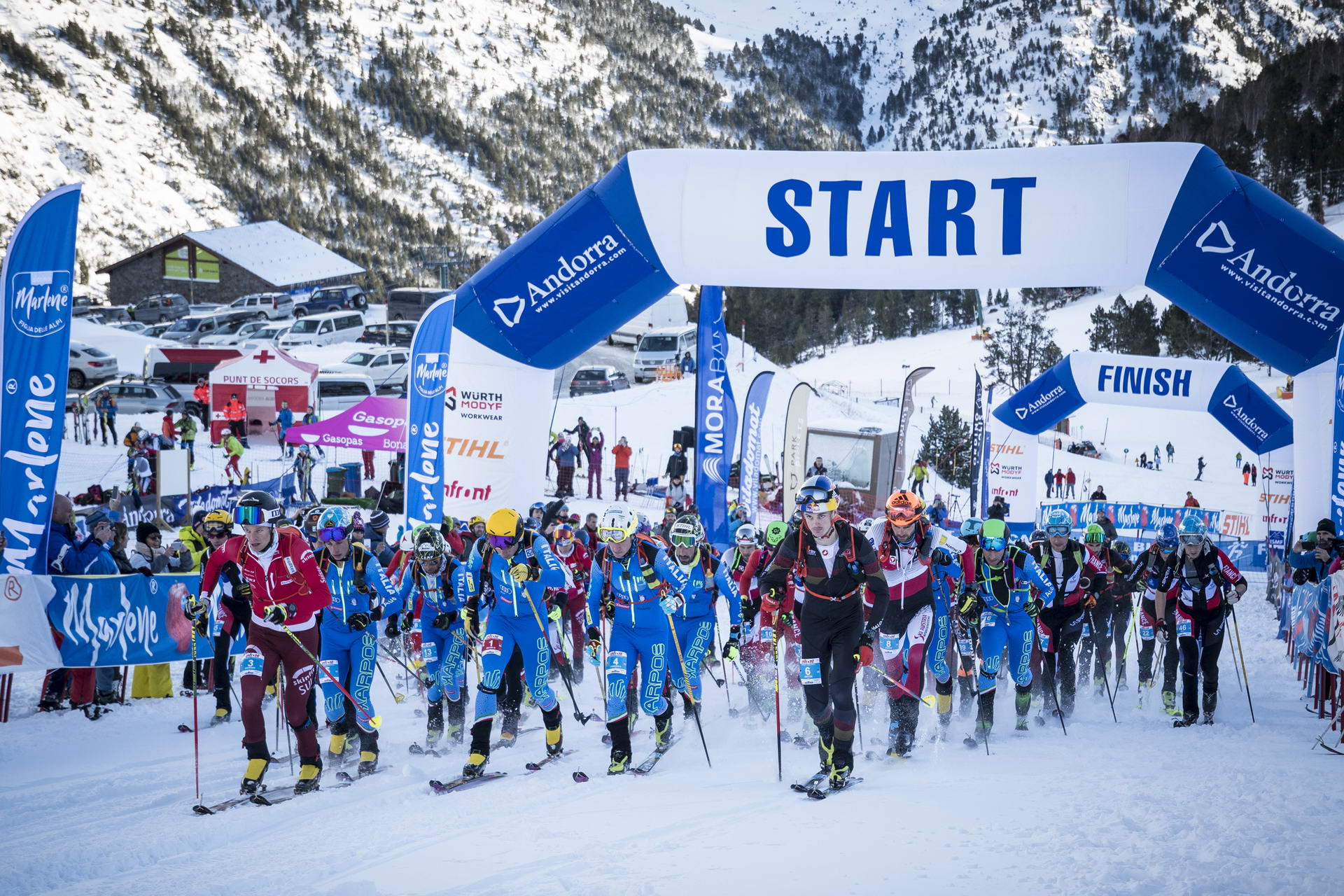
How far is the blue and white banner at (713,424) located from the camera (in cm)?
1427

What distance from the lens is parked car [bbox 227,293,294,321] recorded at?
49031 mm

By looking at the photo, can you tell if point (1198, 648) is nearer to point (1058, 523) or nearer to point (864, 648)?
point (1058, 523)

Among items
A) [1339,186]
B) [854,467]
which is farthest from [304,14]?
[854,467]

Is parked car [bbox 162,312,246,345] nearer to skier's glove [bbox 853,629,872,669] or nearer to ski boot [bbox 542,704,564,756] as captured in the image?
ski boot [bbox 542,704,564,756]

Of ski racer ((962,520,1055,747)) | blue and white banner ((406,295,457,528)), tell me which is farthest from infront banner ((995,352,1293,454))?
blue and white banner ((406,295,457,528))

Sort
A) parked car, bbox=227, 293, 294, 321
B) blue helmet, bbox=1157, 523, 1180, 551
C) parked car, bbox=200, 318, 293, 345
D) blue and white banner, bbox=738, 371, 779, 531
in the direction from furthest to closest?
parked car, bbox=227, 293, 294, 321, parked car, bbox=200, 318, 293, 345, blue and white banner, bbox=738, 371, 779, 531, blue helmet, bbox=1157, 523, 1180, 551

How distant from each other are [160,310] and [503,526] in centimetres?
5036

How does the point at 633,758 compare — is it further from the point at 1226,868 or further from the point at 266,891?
the point at 1226,868

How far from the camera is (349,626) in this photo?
750 cm

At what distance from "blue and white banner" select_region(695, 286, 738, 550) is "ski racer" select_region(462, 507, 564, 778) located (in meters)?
6.58

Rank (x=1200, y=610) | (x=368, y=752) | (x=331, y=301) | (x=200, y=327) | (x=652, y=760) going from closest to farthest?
(x=652, y=760)
(x=368, y=752)
(x=1200, y=610)
(x=200, y=327)
(x=331, y=301)

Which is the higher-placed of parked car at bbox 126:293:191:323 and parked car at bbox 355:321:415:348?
parked car at bbox 126:293:191:323

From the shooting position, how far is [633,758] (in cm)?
764

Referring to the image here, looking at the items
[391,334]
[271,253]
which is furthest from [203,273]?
[391,334]
